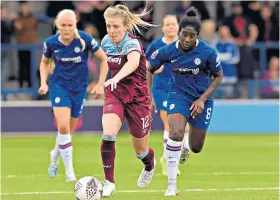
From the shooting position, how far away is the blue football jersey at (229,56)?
21.6 m

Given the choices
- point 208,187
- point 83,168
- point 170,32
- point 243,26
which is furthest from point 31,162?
point 243,26

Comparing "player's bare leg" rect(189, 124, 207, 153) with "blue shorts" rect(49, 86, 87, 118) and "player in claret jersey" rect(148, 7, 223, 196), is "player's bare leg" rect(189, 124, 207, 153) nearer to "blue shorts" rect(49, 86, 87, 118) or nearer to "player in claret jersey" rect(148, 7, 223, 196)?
"player in claret jersey" rect(148, 7, 223, 196)

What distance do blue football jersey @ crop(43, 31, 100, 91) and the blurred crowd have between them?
763cm

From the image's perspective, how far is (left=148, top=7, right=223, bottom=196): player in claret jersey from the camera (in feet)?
37.6

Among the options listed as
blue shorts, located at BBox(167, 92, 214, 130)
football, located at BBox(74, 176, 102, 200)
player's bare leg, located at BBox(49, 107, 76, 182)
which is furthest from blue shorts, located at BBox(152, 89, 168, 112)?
football, located at BBox(74, 176, 102, 200)

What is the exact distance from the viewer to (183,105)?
11672 mm

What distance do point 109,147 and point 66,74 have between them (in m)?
2.76

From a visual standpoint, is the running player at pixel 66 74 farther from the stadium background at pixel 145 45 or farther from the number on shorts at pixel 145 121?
the stadium background at pixel 145 45

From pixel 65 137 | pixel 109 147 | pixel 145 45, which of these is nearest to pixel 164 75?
pixel 65 137

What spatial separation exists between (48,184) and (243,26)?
34.3ft

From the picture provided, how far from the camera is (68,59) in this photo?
1349cm

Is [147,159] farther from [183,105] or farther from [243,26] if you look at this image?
[243,26]

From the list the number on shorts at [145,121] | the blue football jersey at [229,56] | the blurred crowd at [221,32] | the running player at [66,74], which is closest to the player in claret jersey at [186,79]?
the number on shorts at [145,121]

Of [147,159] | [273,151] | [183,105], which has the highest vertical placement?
[183,105]
